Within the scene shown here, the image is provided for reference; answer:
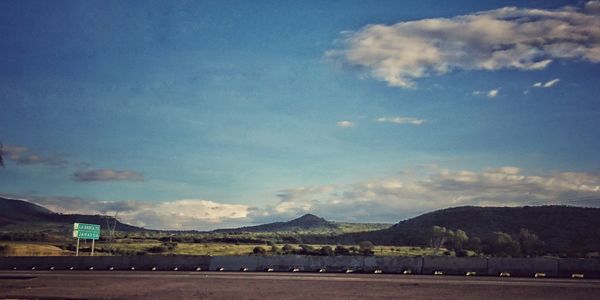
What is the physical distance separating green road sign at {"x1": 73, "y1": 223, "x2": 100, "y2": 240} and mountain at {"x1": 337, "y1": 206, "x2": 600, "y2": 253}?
6827 centimetres

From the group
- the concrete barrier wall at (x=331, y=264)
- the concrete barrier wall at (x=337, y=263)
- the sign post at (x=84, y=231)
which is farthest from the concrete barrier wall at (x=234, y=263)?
the sign post at (x=84, y=231)

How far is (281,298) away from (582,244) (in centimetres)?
8196

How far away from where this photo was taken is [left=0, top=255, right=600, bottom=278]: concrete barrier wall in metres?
25.4

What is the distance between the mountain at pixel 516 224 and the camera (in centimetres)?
9225

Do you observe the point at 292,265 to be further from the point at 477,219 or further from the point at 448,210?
the point at 448,210

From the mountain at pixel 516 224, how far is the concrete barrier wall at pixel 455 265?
63616 millimetres

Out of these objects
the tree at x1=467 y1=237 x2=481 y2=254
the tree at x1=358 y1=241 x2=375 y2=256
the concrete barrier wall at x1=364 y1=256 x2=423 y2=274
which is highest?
the concrete barrier wall at x1=364 y1=256 x2=423 y2=274

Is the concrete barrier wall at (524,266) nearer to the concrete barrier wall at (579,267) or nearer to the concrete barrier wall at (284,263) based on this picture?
the concrete barrier wall at (579,267)

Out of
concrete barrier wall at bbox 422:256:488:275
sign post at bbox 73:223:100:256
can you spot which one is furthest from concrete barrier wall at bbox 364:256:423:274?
sign post at bbox 73:223:100:256

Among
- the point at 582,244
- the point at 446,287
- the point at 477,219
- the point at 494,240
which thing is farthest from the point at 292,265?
the point at 477,219

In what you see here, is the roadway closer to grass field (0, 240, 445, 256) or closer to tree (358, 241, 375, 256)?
grass field (0, 240, 445, 256)

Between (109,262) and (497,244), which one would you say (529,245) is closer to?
(497,244)

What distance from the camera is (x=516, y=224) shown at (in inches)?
4267

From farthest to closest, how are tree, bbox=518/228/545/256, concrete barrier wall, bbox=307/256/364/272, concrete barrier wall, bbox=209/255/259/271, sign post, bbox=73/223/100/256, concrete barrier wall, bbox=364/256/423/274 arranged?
tree, bbox=518/228/545/256, sign post, bbox=73/223/100/256, concrete barrier wall, bbox=209/255/259/271, concrete barrier wall, bbox=307/256/364/272, concrete barrier wall, bbox=364/256/423/274
